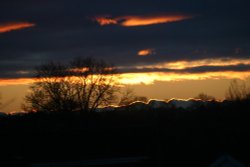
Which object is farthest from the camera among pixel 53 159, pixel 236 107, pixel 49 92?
pixel 49 92

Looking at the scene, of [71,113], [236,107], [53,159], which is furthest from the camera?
[71,113]

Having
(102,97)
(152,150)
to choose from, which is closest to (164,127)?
(152,150)

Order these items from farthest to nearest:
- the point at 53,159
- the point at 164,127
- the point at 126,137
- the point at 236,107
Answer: the point at 236,107 → the point at 164,127 → the point at 126,137 → the point at 53,159

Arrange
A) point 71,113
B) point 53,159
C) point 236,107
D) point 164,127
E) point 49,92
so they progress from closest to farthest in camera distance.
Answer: point 53,159, point 164,127, point 236,107, point 71,113, point 49,92

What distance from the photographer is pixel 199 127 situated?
2995 cm

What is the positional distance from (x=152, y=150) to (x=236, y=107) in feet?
95.4

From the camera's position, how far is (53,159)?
25016 millimetres

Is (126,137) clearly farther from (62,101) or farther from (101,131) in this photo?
(62,101)

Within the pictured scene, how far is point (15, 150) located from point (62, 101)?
153 feet

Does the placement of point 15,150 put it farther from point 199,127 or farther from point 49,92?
point 49,92


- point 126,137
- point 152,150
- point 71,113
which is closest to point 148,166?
point 152,150

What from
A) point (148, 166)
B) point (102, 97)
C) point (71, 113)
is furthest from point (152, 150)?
point (102, 97)

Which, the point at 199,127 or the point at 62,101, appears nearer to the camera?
the point at 199,127

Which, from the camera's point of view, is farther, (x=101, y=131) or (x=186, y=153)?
(x=101, y=131)
